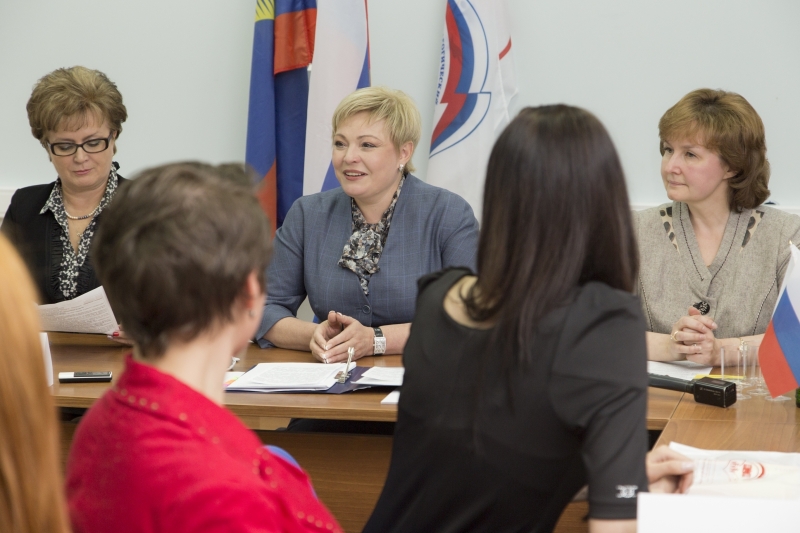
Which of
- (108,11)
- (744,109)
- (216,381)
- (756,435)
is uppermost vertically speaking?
(108,11)

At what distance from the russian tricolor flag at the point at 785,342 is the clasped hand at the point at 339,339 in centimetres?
106

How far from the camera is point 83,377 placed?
7.13ft

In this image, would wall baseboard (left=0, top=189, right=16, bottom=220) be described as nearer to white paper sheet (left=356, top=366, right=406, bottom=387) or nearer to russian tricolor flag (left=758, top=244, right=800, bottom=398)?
white paper sheet (left=356, top=366, right=406, bottom=387)

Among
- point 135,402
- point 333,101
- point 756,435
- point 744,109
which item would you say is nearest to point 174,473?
point 135,402

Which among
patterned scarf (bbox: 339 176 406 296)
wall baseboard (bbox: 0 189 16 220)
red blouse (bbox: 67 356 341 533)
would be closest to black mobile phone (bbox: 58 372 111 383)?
patterned scarf (bbox: 339 176 406 296)

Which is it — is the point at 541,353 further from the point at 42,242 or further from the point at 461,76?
the point at 461,76

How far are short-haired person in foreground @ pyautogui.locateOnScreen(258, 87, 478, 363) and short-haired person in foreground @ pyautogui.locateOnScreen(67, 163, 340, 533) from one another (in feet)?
5.17

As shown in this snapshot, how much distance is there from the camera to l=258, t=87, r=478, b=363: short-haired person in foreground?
262 cm

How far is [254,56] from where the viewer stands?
3598 millimetres

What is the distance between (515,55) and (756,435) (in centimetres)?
227

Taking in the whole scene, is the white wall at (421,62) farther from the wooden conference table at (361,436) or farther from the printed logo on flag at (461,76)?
the wooden conference table at (361,436)

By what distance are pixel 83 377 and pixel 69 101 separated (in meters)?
1.01

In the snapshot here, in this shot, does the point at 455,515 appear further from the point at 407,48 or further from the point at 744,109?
Result: the point at 407,48

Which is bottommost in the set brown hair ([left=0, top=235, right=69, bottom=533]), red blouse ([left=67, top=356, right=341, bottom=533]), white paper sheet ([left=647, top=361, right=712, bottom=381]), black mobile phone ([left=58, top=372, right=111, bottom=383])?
black mobile phone ([left=58, top=372, right=111, bottom=383])
